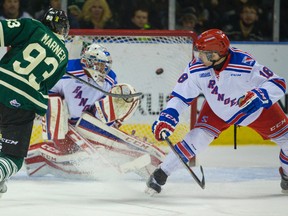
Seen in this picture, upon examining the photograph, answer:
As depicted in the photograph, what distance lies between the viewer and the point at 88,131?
561 centimetres

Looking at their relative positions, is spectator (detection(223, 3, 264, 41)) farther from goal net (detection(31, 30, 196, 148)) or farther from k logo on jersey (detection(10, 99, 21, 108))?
k logo on jersey (detection(10, 99, 21, 108))

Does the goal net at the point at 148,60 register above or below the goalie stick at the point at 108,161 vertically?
above

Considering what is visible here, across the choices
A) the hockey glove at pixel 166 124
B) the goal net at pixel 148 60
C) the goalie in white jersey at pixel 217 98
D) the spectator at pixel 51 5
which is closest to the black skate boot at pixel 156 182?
the goalie in white jersey at pixel 217 98

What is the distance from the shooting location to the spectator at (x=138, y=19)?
7.29 meters

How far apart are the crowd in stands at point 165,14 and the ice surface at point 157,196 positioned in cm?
162

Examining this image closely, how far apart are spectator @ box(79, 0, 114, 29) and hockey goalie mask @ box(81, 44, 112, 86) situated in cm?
158

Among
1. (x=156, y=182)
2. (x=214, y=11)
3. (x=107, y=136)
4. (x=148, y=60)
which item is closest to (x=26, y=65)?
(x=156, y=182)

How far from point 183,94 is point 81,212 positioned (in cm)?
102

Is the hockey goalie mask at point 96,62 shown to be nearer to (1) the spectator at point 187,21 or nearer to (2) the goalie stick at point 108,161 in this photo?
(2) the goalie stick at point 108,161

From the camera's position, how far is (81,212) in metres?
4.27

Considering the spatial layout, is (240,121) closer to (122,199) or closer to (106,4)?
(122,199)

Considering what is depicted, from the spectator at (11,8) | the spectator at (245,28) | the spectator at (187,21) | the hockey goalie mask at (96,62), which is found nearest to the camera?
the hockey goalie mask at (96,62)

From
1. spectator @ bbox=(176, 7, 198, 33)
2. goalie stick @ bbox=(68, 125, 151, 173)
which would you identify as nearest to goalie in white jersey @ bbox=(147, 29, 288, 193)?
goalie stick @ bbox=(68, 125, 151, 173)

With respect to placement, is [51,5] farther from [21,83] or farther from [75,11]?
[21,83]
